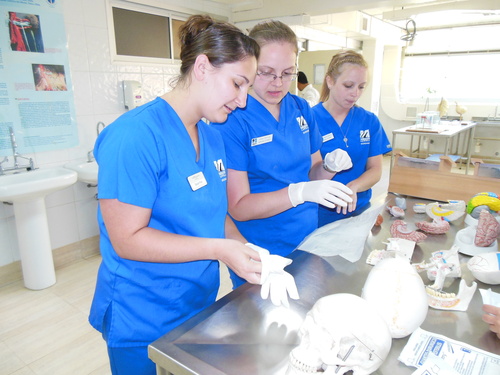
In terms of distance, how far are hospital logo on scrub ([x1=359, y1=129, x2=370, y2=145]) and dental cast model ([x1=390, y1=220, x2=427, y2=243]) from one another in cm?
59

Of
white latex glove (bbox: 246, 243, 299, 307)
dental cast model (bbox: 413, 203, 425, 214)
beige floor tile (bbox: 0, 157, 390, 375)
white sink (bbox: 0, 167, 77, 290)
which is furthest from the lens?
white sink (bbox: 0, 167, 77, 290)

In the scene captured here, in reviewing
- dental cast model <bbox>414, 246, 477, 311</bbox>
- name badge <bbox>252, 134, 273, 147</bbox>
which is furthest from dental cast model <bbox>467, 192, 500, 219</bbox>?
name badge <bbox>252, 134, 273, 147</bbox>

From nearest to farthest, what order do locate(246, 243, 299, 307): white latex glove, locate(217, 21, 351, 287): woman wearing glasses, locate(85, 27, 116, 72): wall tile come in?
locate(246, 243, 299, 307): white latex glove, locate(217, 21, 351, 287): woman wearing glasses, locate(85, 27, 116, 72): wall tile

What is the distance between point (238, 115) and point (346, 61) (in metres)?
0.77

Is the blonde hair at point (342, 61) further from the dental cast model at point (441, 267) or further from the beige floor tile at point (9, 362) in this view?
the beige floor tile at point (9, 362)

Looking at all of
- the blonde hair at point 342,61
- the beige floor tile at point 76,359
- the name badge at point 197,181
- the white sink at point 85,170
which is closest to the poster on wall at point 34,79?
the white sink at point 85,170

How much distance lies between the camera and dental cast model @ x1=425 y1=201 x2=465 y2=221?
1462 mm

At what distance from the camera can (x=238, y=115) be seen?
1.30 metres

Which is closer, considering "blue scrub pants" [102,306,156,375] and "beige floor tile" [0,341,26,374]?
"blue scrub pants" [102,306,156,375]

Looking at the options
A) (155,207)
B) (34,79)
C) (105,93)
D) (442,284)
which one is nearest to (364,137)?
(442,284)

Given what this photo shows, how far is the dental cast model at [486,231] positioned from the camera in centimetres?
117

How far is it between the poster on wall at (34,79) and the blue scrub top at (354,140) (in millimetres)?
1960

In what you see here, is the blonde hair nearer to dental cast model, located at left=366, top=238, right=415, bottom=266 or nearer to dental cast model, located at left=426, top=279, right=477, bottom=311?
dental cast model, located at left=366, top=238, right=415, bottom=266

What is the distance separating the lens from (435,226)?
136 centimetres
